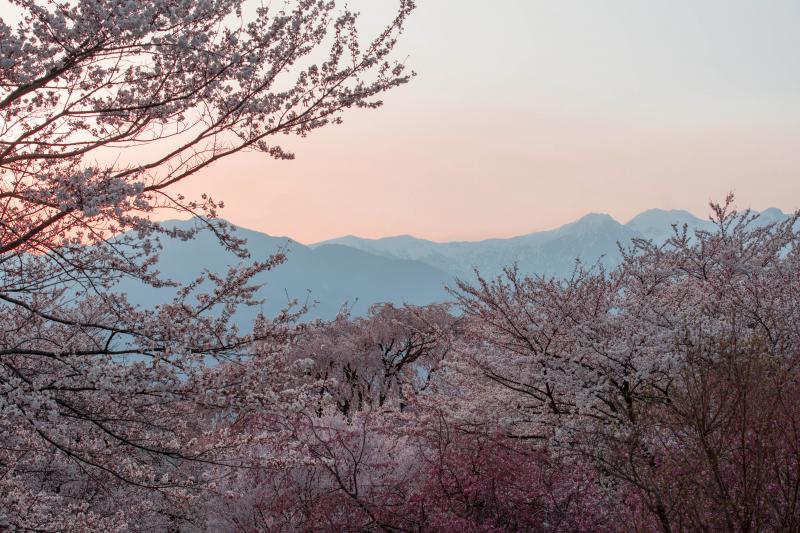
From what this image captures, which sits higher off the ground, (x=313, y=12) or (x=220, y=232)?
(x=313, y=12)

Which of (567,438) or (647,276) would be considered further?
(647,276)

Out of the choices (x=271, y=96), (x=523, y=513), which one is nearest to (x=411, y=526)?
(x=523, y=513)

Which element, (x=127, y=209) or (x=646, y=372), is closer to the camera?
(x=127, y=209)

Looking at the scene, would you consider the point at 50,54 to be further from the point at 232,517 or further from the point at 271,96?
the point at 232,517

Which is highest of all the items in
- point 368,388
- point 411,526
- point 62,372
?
point 62,372

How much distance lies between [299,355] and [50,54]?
2473 centimetres

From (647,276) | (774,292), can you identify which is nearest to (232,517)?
(647,276)

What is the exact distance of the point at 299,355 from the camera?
29.0 m

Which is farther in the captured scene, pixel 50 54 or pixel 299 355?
pixel 299 355

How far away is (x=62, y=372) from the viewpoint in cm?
508

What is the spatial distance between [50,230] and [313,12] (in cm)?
332

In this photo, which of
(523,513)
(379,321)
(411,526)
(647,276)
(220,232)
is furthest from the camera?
(379,321)

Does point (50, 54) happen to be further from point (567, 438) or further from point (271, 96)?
point (567, 438)

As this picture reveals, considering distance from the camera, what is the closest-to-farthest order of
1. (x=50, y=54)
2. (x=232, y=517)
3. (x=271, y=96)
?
(x=50, y=54) < (x=271, y=96) < (x=232, y=517)
